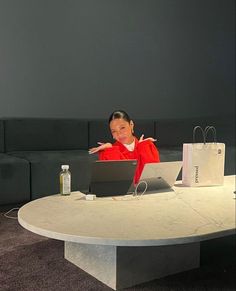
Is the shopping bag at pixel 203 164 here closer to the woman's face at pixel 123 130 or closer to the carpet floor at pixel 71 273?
the carpet floor at pixel 71 273

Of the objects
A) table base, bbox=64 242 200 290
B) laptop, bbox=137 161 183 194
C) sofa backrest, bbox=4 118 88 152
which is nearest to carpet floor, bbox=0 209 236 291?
table base, bbox=64 242 200 290

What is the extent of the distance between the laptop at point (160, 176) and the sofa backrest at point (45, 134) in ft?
5.12

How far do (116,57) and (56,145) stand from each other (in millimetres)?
842

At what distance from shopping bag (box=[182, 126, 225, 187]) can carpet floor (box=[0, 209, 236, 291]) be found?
220mm

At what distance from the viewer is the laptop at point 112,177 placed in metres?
1.32

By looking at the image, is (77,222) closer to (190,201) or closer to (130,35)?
(190,201)

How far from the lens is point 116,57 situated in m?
3.12

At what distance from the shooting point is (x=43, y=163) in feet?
7.97

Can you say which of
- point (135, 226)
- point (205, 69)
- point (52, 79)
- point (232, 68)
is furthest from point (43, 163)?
point (232, 68)

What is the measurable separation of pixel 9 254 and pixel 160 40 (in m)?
2.18

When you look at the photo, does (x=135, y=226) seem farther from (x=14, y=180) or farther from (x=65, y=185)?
(x=14, y=180)

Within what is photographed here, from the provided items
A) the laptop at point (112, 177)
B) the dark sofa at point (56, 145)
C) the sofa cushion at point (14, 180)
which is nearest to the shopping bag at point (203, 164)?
the laptop at point (112, 177)

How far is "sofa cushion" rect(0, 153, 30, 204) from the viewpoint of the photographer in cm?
232

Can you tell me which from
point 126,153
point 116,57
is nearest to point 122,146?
point 126,153
